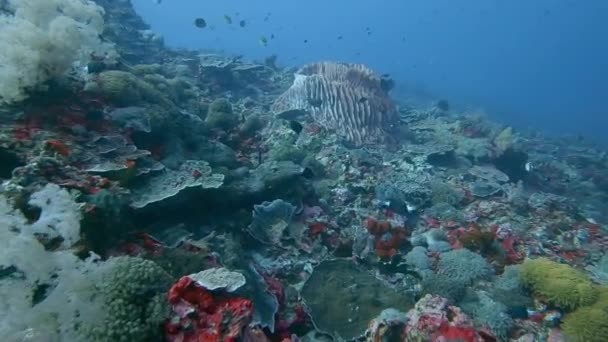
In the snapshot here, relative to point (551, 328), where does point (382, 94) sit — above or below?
above

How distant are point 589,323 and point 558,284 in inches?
23.5

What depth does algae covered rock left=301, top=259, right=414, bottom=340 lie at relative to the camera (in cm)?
489

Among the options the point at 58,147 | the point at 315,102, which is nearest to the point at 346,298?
the point at 58,147

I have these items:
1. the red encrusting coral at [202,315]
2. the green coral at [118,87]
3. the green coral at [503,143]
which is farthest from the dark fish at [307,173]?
the green coral at [503,143]

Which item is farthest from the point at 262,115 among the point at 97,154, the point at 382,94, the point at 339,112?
the point at 97,154

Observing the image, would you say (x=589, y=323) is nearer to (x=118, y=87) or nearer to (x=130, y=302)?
(x=130, y=302)

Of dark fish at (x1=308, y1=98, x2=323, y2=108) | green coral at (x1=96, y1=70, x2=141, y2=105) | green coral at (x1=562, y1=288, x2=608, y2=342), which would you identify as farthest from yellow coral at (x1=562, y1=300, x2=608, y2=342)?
dark fish at (x1=308, y1=98, x2=323, y2=108)

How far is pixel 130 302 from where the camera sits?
10.5ft

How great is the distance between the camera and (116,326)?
3014 millimetres

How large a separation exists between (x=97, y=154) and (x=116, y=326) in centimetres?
311

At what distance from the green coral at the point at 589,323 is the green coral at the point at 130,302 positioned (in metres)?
4.96

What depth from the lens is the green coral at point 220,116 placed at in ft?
30.4

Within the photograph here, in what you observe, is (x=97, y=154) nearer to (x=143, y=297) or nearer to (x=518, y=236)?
(x=143, y=297)

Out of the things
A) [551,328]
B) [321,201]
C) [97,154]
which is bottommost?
[551,328]
